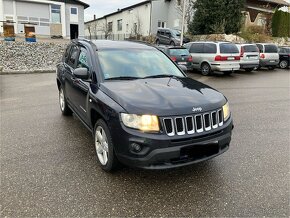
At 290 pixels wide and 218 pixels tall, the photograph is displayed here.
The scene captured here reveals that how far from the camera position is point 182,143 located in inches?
126

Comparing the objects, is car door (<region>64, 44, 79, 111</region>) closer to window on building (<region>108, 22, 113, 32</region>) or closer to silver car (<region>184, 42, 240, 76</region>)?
silver car (<region>184, 42, 240, 76</region>)

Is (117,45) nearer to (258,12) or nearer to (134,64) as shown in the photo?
(134,64)

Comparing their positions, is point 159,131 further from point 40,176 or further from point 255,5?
point 255,5

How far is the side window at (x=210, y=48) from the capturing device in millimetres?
13961

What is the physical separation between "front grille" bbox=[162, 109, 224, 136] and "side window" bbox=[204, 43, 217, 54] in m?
11.2

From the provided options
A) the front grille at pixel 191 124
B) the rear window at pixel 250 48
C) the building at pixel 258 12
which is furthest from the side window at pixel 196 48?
the building at pixel 258 12

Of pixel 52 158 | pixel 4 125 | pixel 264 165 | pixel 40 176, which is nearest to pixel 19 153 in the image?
pixel 52 158

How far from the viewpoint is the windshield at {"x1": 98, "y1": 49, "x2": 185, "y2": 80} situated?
433 centimetres

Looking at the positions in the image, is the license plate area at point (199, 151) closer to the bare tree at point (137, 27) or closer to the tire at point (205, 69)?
the tire at point (205, 69)

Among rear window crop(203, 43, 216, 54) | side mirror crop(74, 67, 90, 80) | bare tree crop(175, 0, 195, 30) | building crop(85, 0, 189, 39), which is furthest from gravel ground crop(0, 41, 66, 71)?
building crop(85, 0, 189, 39)

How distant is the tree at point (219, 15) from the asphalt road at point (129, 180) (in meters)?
22.7

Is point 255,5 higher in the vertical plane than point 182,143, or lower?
higher

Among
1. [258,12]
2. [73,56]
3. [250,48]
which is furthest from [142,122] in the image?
[258,12]

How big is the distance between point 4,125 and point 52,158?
2247mm
